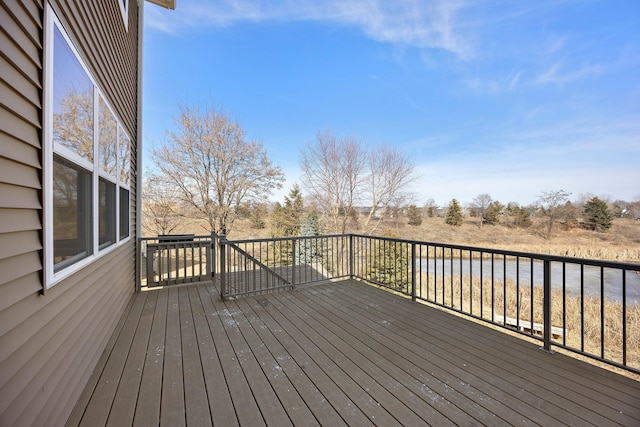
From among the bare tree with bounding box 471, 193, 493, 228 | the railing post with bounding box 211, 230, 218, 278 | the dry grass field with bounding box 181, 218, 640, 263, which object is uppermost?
the bare tree with bounding box 471, 193, 493, 228

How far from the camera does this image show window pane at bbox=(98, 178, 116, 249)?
8.13 ft

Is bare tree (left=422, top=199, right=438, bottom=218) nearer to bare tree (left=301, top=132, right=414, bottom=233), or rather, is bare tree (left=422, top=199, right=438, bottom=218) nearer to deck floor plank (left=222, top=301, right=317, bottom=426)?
bare tree (left=301, top=132, right=414, bottom=233)

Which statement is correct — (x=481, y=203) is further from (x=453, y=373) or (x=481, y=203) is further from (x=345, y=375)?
(x=345, y=375)

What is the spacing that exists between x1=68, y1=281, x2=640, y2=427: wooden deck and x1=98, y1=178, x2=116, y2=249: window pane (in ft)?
3.37

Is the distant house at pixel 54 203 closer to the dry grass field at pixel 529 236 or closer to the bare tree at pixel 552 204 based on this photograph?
the dry grass field at pixel 529 236

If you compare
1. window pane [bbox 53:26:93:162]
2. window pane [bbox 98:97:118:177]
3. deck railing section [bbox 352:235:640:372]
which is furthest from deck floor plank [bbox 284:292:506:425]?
window pane [bbox 98:97:118:177]

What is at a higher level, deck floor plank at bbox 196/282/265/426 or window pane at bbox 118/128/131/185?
window pane at bbox 118/128/131/185

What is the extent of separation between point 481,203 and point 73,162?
2427cm

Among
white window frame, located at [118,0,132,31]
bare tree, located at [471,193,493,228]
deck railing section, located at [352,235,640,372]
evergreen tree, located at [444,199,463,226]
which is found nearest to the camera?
deck railing section, located at [352,235,640,372]

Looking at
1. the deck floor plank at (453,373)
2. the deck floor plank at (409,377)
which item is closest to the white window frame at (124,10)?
the deck floor plank at (409,377)

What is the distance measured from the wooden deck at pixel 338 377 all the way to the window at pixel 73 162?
3.21 feet

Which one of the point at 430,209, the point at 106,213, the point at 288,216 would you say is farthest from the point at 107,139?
the point at 430,209

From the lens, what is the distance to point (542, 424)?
59.9 inches

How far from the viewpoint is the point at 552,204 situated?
1855cm
